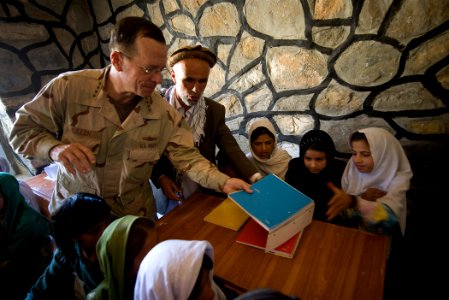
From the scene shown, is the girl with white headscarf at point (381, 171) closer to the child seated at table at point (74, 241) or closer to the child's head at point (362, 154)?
the child's head at point (362, 154)

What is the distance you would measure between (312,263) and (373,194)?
35.1 inches

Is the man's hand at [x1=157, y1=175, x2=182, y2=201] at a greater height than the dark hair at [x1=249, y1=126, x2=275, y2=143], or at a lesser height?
lesser

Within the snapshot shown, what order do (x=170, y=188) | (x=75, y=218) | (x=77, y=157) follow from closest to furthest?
(x=77, y=157), (x=75, y=218), (x=170, y=188)

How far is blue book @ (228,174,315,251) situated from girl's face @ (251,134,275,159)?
0.81 metres

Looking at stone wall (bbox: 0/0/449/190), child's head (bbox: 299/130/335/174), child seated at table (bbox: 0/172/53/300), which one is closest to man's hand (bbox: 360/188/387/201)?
child's head (bbox: 299/130/335/174)

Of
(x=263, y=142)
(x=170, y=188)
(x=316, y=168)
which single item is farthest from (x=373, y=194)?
(x=170, y=188)

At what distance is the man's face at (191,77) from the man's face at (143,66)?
0.42 m

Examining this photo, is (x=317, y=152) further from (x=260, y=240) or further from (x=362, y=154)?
(x=260, y=240)

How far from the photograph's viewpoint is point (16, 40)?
8.39ft

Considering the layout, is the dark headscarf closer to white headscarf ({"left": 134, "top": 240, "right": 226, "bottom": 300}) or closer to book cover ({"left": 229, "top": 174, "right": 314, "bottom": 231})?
white headscarf ({"left": 134, "top": 240, "right": 226, "bottom": 300})

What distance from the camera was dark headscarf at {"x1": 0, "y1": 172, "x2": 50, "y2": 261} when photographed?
1768mm

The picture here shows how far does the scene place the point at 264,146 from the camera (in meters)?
1.99

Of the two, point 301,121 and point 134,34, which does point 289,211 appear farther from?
point 301,121

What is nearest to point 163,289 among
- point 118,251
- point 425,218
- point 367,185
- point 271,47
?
point 118,251
